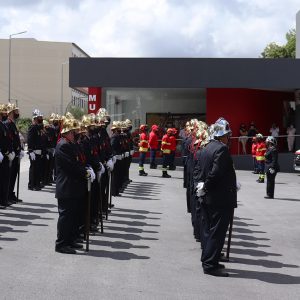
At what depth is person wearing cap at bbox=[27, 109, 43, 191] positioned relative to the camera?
16891 millimetres

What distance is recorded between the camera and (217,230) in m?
Answer: 8.05

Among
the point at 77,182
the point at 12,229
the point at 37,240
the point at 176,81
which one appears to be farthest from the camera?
the point at 176,81

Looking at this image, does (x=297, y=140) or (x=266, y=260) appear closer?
(x=266, y=260)

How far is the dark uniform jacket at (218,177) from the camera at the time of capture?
26.2 feet

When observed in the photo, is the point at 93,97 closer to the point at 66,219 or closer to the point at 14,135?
the point at 14,135

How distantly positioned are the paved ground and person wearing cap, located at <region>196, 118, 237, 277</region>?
0.29m

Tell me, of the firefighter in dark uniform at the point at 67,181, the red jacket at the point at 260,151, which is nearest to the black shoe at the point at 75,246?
the firefighter in dark uniform at the point at 67,181

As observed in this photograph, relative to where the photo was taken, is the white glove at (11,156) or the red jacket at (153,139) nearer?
the white glove at (11,156)

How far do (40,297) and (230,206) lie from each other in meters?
2.70

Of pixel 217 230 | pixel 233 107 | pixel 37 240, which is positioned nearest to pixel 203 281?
pixel 217 230

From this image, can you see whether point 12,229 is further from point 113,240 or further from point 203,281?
point 203,281

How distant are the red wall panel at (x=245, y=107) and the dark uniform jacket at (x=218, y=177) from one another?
2321cm

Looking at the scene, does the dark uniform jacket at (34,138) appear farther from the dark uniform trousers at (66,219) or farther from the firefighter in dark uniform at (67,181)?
the dark uniform trousers at (66,219)

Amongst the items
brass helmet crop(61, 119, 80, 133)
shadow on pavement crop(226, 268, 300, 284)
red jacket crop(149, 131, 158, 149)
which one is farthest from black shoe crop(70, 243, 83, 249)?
red jacket crop(149, 131, 158, 149)
